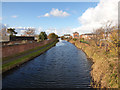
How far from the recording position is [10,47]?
2247cm

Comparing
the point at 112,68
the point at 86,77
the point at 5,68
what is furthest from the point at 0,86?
the point at 112,68

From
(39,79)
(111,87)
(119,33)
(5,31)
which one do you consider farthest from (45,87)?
(5,31)

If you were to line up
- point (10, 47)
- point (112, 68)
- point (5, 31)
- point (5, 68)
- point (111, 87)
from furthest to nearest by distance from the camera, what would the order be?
point (5, 31), point (10, 47), point (5, 68), point (112, 68), point (111, 87)

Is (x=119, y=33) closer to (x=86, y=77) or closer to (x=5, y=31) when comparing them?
(x=86, y=77)

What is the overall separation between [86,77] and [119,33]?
8.11m

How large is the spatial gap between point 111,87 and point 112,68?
204 cm

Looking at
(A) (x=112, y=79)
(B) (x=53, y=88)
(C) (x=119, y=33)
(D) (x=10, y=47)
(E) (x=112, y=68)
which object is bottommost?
(B) (x=53, y=88)

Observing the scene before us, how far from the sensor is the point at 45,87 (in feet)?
38.0

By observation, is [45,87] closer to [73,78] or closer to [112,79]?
[73,78]

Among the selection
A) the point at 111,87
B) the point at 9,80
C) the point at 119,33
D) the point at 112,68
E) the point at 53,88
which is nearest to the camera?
the point at 119,33

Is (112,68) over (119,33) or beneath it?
beneath

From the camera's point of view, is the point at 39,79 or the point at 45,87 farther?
the point at 39,79

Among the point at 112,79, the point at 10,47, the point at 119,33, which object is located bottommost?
the point at 112,79

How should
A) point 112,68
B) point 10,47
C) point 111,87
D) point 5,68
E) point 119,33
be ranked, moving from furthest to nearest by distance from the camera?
point 10,47, point 5,68, point 112,68, point 111,87, point 119,33
